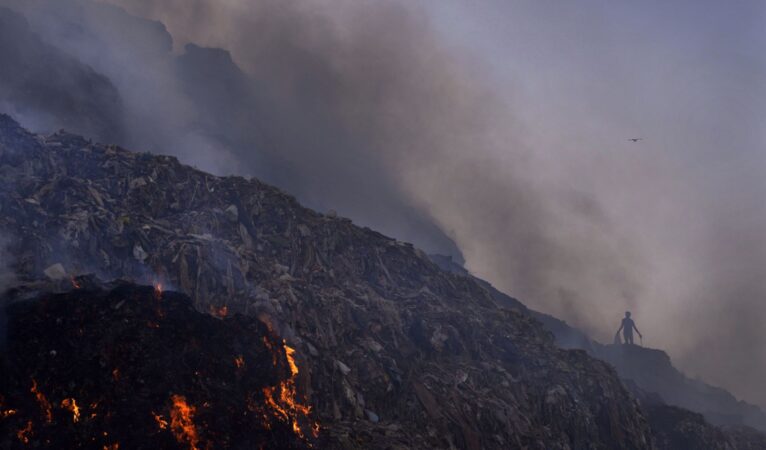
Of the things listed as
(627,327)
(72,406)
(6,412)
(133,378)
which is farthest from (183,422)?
(627,327)

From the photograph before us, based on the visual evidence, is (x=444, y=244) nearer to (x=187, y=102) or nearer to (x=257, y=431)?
(x=187, y=102)

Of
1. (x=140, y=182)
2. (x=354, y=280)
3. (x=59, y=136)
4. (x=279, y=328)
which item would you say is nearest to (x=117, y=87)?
(x=59, y=136)

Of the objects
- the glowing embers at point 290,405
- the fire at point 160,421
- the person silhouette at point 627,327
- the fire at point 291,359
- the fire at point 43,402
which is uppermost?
the person silhouette at point 627,327

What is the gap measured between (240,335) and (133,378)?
388 centimetres

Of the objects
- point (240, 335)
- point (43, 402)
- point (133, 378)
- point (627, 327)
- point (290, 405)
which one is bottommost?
point (43, 402)

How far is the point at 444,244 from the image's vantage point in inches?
2906

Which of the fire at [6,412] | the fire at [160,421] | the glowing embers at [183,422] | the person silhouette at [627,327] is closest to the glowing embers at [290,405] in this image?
the glowing embers at [183,422]

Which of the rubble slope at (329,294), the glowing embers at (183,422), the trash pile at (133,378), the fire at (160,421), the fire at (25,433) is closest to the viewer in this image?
the fire at (25,433)

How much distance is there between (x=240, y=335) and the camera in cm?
1762

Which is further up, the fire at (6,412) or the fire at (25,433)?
the fire at (6,412)

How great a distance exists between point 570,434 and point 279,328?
663 inches

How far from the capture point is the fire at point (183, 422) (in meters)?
14.0

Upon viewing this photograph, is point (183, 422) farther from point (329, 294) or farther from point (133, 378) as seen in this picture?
point (329, 294)

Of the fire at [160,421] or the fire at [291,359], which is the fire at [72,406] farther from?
the fire at [291,359]
